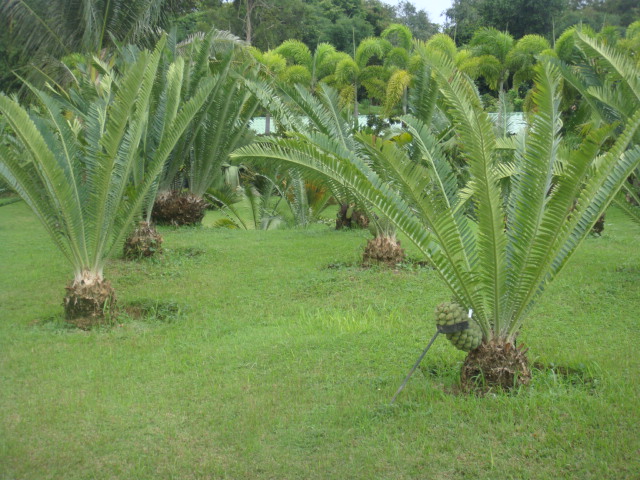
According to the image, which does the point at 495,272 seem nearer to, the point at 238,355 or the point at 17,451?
the point at 238,355

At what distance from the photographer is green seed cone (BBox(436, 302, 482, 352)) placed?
431 cm

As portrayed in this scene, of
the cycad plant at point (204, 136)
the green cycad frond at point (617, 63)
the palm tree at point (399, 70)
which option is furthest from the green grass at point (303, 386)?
the palm tree at point (399, 70)

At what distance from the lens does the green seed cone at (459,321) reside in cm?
431

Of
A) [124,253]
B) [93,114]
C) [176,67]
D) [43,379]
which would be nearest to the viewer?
[43,379]

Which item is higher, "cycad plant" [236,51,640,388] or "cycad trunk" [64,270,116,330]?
"cycad plant" [236,51,640,388]

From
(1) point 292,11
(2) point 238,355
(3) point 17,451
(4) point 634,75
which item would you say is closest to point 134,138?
(2) point 238,355

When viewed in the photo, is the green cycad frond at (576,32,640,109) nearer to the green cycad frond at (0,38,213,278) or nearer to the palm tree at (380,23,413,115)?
the green cycad frond at (0,38,213,278)

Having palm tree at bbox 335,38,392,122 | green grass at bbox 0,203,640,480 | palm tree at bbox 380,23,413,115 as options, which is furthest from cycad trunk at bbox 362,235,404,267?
palm tree at bbox 335,38,392,122

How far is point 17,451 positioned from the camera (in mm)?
4012

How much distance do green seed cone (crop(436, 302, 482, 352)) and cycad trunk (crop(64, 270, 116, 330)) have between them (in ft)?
12.4

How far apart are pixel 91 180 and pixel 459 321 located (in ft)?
13.3

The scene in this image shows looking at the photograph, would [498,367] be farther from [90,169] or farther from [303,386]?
[90,169]

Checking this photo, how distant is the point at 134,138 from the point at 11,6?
13.6 meters

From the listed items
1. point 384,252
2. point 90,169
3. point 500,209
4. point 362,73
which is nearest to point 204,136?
point 384,252
